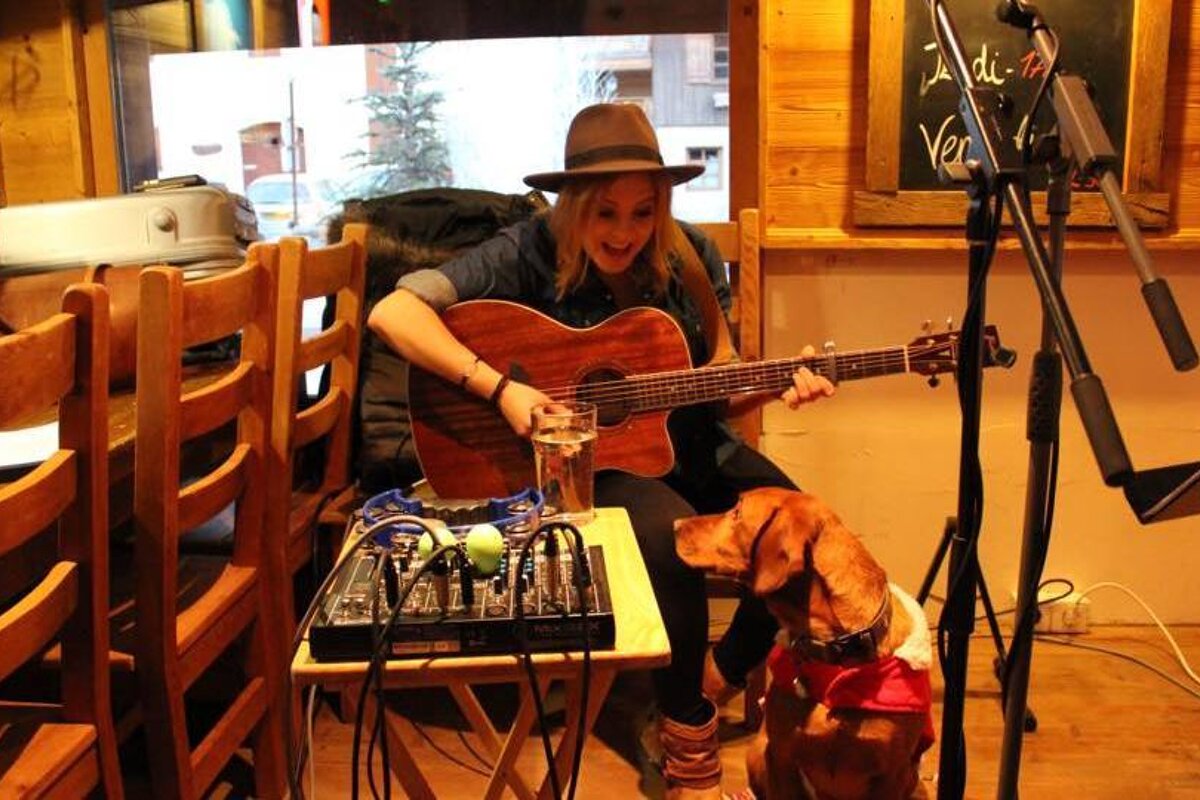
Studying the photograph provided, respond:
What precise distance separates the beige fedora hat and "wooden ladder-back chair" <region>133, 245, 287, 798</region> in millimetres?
564

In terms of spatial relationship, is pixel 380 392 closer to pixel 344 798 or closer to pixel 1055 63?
pixel 344 798

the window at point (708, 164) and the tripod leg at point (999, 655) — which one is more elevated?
the window at point (708, 164)

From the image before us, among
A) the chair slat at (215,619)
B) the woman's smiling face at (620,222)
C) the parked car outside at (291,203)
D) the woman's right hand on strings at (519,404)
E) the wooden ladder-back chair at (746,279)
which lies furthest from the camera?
the parked car outside at (291,203)

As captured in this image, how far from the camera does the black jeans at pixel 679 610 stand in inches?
68.7

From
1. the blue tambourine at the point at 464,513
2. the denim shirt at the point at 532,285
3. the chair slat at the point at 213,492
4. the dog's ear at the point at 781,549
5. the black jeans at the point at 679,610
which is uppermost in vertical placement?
the denim shirt at the point at 532,285

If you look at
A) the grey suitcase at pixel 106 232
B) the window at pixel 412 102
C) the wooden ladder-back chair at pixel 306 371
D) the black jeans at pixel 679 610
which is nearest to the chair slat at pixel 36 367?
the wooden ladder-back chair at pixel 306 371

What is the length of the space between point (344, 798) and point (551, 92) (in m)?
1.66

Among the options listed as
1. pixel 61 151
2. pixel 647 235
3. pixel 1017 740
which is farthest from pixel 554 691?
pixel 61 151

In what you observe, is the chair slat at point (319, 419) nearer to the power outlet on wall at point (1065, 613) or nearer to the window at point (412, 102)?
the window at point (412, 102)

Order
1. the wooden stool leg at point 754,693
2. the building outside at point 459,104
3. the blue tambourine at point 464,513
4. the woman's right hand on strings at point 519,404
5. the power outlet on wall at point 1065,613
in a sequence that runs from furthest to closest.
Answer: the building outside at point 459,104, the power outlet on wall at point 1065,613, the wooden stool leg at point 754,693, the woman's right hand on strings at point 519,404, the blue tambourine at point 464,513

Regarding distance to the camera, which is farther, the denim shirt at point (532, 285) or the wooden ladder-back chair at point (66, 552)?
the denim shirt at point (532, 285)

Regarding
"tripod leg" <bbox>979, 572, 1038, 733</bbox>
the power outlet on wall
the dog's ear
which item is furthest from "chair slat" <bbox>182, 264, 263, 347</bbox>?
the power outlet on wall

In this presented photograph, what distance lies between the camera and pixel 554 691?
2.23 m

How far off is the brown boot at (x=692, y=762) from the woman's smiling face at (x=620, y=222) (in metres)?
0.85
